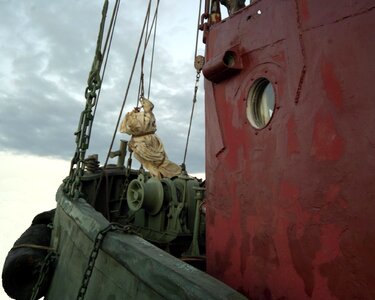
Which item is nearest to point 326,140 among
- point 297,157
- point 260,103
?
point 297,157

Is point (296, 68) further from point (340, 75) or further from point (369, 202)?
point (369, 202)

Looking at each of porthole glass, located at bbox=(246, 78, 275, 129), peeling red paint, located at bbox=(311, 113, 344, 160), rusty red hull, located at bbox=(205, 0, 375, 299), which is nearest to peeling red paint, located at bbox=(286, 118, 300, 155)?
rusty red hull, located at bbox=(205, 0, 375, 299)

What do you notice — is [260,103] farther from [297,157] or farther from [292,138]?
[297,157]

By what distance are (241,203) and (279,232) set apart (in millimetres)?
434

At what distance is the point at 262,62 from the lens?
2631mm

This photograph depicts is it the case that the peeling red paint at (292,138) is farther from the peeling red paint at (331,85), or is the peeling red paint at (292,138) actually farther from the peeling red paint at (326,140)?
the peeling red paint at (331,85)

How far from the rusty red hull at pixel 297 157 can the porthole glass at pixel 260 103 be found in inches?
2.1

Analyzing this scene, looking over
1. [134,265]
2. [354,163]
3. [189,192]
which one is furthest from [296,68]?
[189,192]

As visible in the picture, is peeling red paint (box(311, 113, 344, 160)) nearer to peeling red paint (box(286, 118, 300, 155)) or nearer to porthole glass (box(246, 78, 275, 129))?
peeling red paint (box(286, 118, 300, 155))

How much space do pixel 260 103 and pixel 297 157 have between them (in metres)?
0.62

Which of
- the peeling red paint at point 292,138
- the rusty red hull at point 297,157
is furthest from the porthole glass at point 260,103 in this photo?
the peeling red paint at point 292,138

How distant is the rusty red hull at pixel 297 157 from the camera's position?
6.31ft

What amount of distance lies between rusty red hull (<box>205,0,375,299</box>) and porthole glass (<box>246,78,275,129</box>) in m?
0.05

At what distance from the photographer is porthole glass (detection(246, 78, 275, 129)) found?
2.61 m
